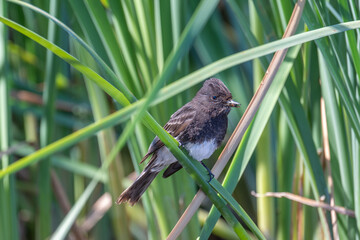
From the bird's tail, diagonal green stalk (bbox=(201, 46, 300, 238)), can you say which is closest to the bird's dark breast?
the bird's tail

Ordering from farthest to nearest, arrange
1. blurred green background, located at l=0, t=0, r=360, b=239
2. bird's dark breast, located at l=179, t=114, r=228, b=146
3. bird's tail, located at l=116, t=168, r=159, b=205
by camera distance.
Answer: bird's dark breast, located at l=179, t=114, r=228, b=146, bird's tail, located at l=116, t=168, r=159, b=205, blurred green background, located at l=0, t=0, r=360, b=239

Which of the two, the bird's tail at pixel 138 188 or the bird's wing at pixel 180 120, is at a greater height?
the bird's wing at pixel 180 120

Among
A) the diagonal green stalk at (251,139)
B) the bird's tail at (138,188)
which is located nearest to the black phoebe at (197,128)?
the bird's tail at (138,188)

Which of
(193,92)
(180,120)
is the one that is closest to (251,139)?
(180,120)

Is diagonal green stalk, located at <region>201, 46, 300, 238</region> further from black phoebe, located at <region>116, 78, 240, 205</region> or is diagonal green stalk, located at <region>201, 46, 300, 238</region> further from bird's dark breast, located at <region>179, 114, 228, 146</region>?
bird's dark breast, located at <region>179, 114, 228, 146</region>

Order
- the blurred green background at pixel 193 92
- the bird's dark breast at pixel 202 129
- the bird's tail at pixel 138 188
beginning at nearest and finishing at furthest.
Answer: the blurred green background at pixel 193 92, the bird's tail at pixel 138 188, the bird's dark breast at pixel 202 129

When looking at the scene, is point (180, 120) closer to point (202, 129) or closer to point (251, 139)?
point (202, 129)

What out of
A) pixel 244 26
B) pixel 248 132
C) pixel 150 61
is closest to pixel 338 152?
pixel 248 132

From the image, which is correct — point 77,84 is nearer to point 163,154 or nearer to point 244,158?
point 163,154

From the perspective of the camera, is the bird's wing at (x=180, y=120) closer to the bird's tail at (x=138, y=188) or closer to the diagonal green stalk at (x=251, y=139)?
the bird's tail at (x=138, y=188)
